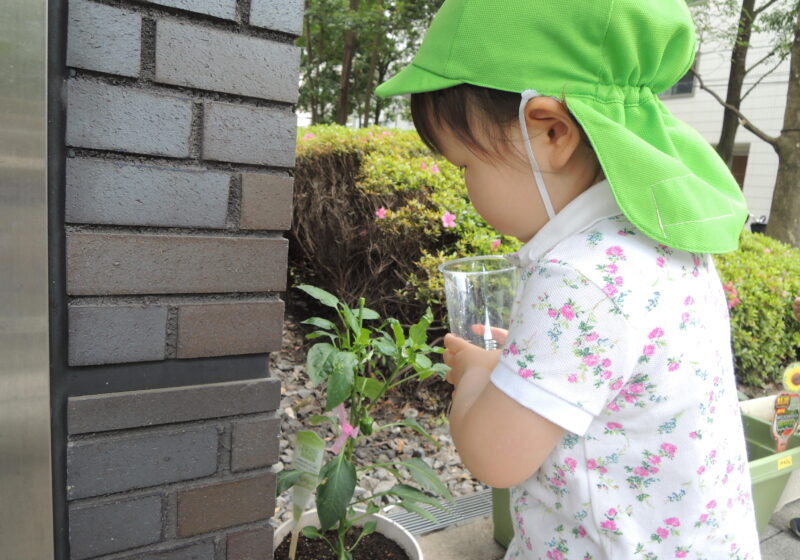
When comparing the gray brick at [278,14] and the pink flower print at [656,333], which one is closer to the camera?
the pink flower print at [656,333]

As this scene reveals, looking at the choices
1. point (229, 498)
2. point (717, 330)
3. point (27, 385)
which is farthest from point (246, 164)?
point (717, 330)

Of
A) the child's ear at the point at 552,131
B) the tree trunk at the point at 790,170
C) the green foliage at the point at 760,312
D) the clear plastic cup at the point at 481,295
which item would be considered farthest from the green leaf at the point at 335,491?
the tree trunk at the point at 790,170

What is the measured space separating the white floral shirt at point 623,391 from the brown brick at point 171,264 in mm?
516

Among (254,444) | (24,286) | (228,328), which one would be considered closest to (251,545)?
(254,444)

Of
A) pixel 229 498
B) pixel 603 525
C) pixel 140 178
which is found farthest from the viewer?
pixel 229 498

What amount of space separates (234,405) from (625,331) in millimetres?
788

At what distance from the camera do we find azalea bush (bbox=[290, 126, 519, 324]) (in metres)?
3.24

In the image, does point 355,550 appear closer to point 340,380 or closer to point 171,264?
point 340,380

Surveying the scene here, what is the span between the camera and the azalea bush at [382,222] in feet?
10.6

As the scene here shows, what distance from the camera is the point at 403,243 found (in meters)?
3.45

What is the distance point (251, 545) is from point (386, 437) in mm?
1664

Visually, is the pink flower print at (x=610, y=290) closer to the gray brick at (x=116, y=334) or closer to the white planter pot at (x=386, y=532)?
the gray brick at (x=116, y=334)

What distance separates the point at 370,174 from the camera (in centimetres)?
386

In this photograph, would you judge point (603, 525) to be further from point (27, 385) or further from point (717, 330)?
point (27, 385)
